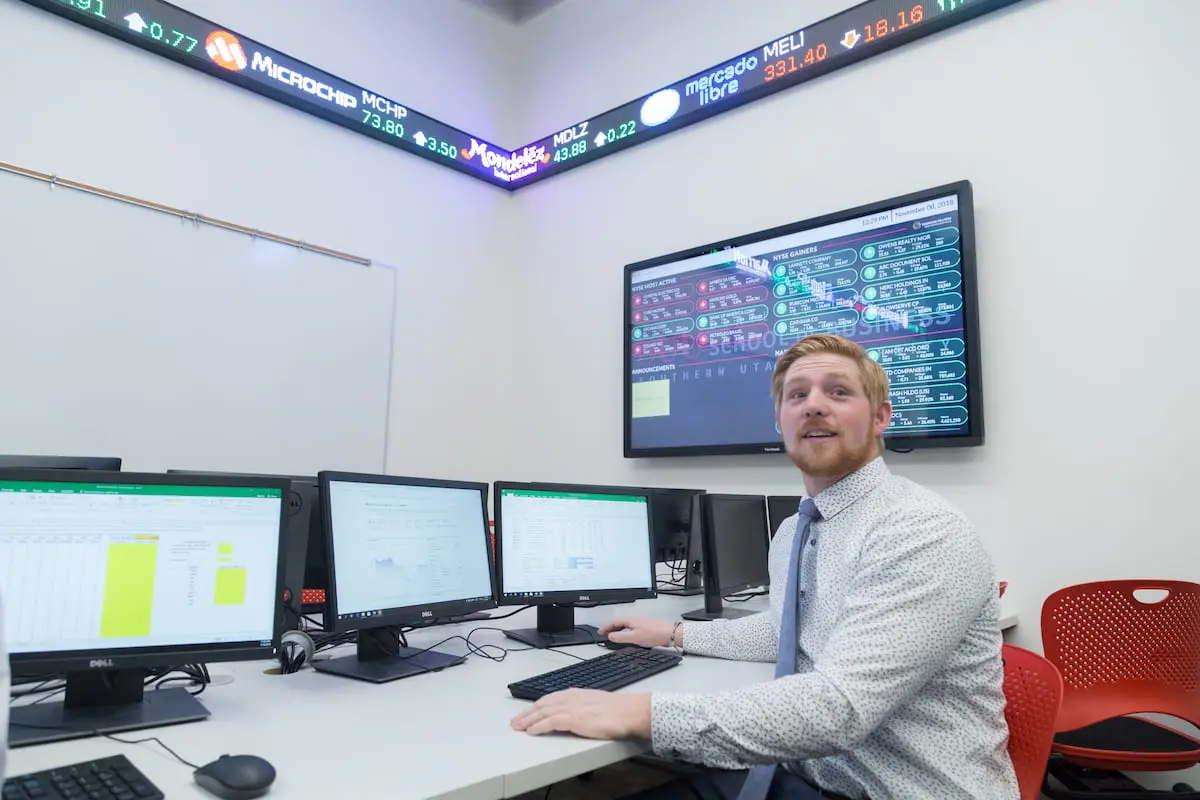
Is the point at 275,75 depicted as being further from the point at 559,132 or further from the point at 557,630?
the point at 557,630

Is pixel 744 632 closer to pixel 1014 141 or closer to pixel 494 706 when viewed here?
pixel 494 706

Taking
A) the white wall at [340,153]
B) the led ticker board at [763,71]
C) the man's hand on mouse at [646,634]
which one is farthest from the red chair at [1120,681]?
the white wall at [340,153]

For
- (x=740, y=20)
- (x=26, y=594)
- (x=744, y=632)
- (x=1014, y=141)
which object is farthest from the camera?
(x=740, y=20)

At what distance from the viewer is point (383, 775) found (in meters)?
1.00

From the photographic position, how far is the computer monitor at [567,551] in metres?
1.84

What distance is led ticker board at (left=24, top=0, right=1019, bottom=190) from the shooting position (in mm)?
3057

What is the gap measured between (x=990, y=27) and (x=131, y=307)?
11.7 ft

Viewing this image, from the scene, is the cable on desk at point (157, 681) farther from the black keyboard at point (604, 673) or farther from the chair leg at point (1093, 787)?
the chair leg at point (1093, 787)

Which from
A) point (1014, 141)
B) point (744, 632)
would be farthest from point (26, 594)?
point (1014, 141)

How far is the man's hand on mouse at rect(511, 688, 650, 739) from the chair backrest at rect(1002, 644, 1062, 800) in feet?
2.35

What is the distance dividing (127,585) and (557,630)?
1015 millimetres

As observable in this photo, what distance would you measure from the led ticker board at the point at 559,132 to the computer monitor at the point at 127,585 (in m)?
2.75

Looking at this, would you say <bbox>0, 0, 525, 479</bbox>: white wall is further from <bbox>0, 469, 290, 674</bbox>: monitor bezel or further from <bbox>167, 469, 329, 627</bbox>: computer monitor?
<bbox>0, 469, 290, 674</bbox>: monitor bezel

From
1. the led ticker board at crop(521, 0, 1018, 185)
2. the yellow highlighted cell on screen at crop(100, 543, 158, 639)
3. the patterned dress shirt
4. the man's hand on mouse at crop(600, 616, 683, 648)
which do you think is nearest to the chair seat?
the patterned dress shirt
